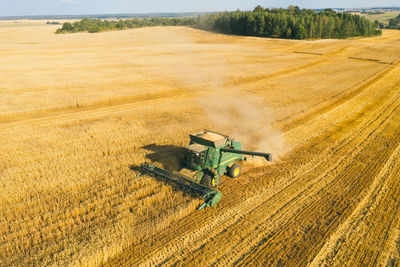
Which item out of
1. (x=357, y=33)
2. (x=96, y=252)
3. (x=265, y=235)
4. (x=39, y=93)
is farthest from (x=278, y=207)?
(x=357, y=33)

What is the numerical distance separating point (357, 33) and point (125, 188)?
92491 mm

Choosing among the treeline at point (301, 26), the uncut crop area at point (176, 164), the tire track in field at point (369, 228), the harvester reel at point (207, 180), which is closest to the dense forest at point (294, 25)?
the treeline at point (301, 26)

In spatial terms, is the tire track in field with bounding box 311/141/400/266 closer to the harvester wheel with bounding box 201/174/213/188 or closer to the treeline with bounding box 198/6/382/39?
the harvester wheel with bounding box 201/174/213/188

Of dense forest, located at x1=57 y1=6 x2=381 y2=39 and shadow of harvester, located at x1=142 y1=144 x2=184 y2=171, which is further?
dense forest, located at x1=57 y1=6 x2=381 y2=39

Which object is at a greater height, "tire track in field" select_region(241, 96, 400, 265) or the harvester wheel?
the harvester wheel

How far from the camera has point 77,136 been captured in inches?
637

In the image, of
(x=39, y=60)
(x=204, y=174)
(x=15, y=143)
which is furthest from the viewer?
Result: (x=39, y=60)

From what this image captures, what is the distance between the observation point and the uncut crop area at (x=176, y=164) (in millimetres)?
8086

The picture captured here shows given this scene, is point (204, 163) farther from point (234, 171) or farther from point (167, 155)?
point (167, 155)

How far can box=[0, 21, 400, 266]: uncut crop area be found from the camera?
26.5 feet

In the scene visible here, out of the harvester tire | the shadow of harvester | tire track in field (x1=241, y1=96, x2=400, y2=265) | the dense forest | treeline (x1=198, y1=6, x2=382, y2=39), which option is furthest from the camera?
the dense forest

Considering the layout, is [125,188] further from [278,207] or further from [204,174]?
[278,207]

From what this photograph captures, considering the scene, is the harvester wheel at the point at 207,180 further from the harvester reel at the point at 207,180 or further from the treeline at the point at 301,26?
the treeline at the point at 301,26

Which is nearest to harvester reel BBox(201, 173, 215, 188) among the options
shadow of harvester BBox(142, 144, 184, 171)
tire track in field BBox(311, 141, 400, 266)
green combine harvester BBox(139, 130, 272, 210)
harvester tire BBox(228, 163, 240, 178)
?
green combine harvester BBox(139, 130, 272, 210)
